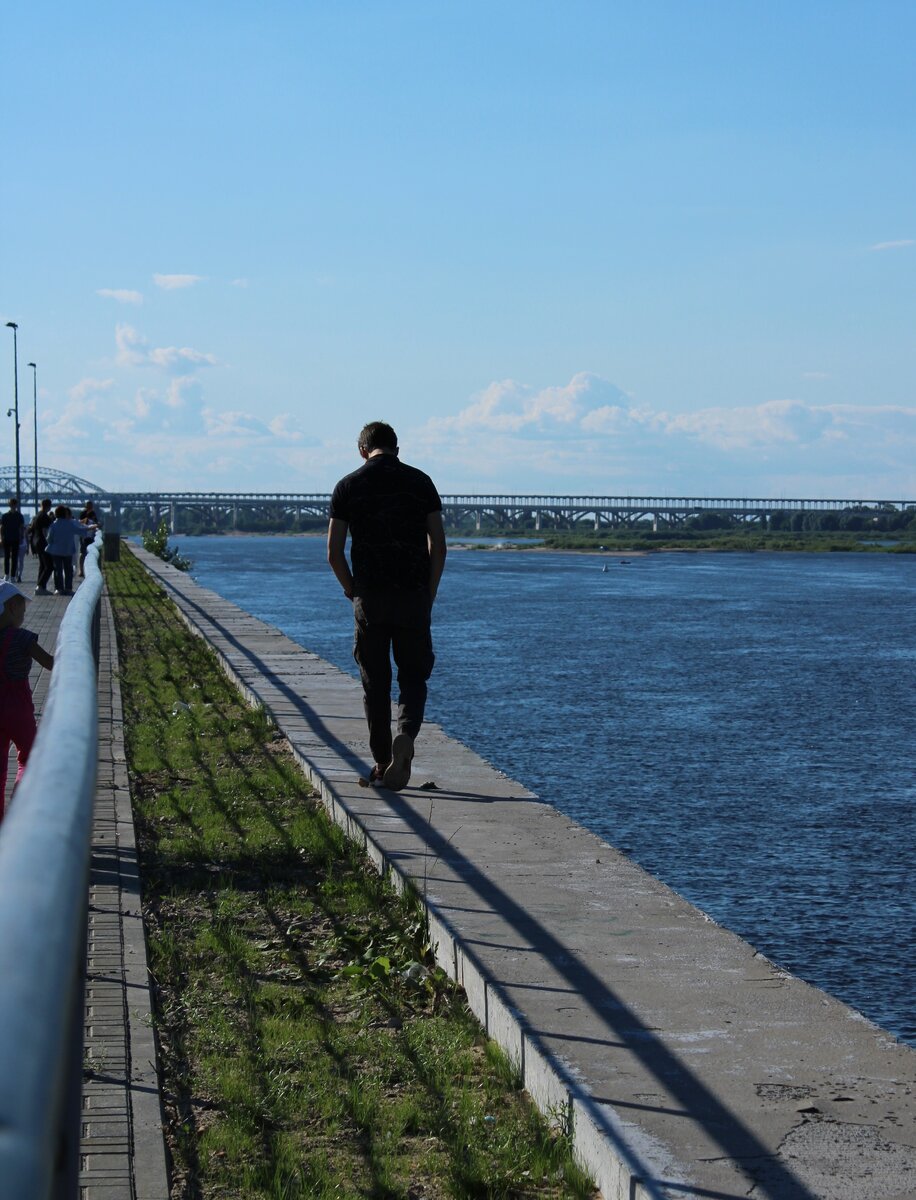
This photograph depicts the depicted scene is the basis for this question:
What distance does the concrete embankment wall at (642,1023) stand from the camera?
3096 millimetres

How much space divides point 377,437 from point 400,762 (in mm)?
1564

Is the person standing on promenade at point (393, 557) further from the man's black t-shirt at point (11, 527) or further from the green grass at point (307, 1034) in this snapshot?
the man's black t-shirt at point (11, 527)

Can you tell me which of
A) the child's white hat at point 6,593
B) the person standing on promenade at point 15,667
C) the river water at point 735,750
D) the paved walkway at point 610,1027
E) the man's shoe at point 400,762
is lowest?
the river water at point 735,750

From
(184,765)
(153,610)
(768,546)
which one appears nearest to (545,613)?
(153,610)

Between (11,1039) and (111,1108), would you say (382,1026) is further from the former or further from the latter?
(11,1039)

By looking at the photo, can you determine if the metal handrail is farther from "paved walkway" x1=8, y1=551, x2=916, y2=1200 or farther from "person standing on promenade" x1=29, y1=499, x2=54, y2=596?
"person standing on promenade" x1=29, y1=499, x2=54, y2=596

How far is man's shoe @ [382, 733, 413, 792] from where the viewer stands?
7.18 metres

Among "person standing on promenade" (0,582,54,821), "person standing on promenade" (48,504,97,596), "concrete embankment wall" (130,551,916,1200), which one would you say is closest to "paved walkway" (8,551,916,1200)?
"concrete embankment wall" (130,551,916,1200)

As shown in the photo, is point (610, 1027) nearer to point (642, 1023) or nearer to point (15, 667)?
point (642, 1023)

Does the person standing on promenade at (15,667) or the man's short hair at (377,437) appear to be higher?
the man's short hair at (377,437)

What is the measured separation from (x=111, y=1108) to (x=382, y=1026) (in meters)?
0.96

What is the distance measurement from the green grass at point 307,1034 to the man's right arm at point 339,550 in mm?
1154

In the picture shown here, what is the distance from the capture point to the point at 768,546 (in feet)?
451

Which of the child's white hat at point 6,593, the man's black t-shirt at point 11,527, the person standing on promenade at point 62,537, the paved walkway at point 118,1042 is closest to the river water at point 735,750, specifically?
the paved walkway at point 118,1042
